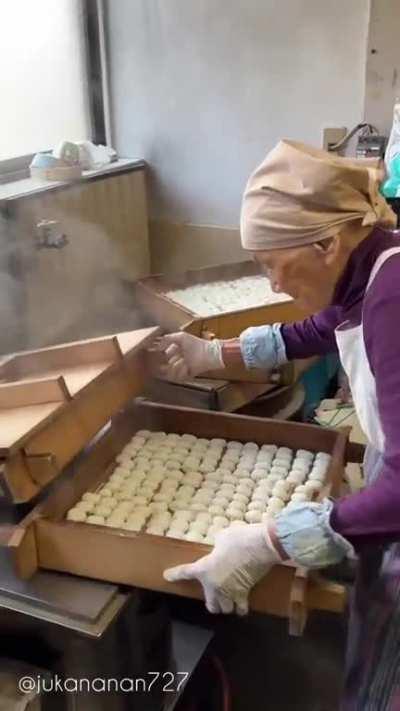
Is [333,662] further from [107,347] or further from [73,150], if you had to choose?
[73,150]

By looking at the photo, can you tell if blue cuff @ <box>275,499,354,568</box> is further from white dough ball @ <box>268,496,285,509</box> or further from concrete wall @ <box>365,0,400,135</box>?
concrete wall @ <box>365,0,400,135</box>

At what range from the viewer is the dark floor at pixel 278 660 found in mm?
1710

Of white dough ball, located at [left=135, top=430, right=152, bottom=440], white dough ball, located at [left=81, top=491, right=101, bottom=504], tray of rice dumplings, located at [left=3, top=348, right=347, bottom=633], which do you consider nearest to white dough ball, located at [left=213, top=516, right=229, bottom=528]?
tray of rice dumplings, located at [left=3, top=348, right=347, bottom=633]

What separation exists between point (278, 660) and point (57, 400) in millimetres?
1083

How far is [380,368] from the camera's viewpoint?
0.89 m

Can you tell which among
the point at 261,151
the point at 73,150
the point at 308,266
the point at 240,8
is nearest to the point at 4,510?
the point at 308,266

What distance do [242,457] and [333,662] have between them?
777 millimetres

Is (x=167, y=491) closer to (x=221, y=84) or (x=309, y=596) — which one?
(x=309, y=596)

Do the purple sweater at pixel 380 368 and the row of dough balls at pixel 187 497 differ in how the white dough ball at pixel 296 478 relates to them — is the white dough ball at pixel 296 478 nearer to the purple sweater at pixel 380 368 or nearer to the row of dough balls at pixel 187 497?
the row of dough balls at pixel 187 497

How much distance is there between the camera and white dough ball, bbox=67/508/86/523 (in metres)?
1.17

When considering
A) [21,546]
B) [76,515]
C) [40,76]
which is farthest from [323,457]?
[40,76]

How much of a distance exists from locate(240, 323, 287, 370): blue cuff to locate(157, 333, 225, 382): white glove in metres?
0.05

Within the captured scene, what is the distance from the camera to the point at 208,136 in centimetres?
240

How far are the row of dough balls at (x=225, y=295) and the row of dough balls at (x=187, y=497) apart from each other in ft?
2.18
